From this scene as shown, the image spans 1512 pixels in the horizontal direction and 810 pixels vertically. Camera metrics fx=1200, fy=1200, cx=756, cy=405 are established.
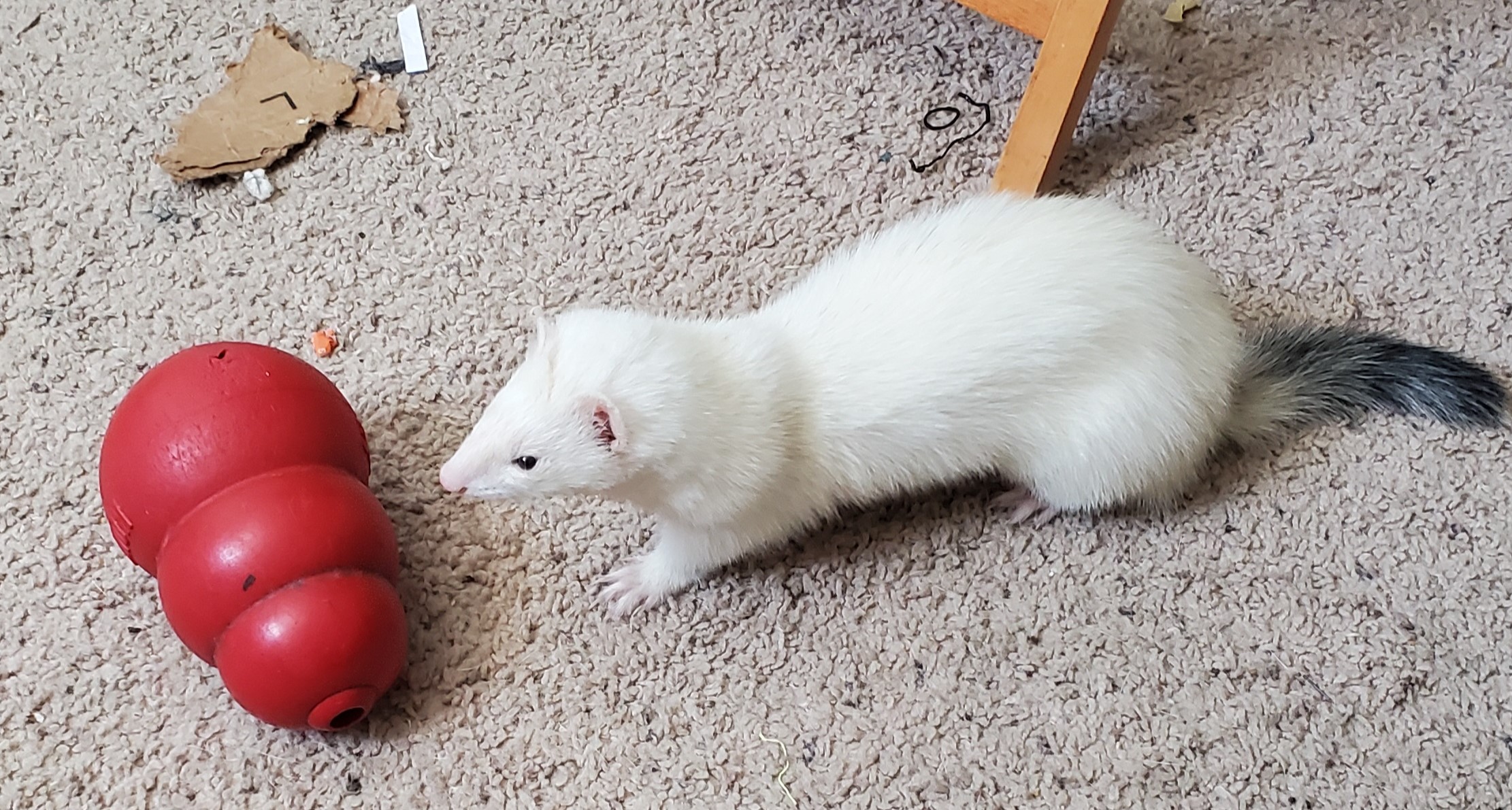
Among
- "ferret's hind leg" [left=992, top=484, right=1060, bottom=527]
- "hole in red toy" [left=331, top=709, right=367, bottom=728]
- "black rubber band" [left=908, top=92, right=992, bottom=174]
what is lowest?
"hole in red toy" [left=331, top=709, right=367, bottom=728]

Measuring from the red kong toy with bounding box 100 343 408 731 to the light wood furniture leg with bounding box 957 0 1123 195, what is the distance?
0.82m

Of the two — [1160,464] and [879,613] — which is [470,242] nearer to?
[879,613]

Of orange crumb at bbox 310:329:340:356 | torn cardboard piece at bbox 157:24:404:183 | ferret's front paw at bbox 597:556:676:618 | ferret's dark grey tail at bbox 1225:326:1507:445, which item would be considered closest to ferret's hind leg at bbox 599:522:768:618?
ferret's front paw at bbox 597:556:676:618

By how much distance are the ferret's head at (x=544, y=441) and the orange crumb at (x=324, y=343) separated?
1.40 feet

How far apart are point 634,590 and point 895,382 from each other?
0.38m

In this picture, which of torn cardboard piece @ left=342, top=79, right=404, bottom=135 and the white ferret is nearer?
the white ferret

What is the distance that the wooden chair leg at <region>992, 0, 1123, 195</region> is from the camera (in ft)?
4.25

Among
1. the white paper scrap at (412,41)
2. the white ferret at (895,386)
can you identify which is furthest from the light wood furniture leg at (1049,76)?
the white paper scrap at (412,41)

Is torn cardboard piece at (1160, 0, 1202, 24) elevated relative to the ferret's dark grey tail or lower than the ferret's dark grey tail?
elevated

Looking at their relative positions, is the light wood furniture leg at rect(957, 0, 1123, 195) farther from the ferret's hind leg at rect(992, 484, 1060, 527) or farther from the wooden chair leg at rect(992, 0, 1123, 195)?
the ferret's hind leg at rect(992, 484, 1060, 527)

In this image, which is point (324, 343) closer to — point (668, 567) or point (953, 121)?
point (668, 567)

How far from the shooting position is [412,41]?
5.15 ft

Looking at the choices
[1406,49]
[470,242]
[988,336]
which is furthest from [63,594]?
[1406,49]

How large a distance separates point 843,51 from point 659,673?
0.83 metres
